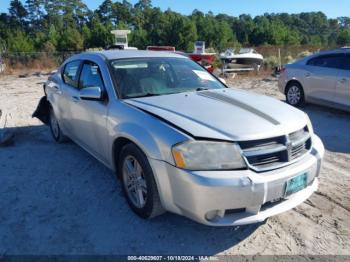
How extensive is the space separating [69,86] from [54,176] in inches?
51.3

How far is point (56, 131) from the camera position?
5.79 meters

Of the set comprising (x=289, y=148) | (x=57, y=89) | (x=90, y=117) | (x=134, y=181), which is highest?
(x=57, y=89)

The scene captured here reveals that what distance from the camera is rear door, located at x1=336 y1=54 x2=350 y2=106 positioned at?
7137 millimetres

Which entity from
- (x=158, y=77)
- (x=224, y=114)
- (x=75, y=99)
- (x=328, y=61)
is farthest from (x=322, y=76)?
(x=75, y=99)

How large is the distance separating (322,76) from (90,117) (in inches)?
226

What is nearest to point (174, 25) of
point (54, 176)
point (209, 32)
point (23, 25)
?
point (209, 32)

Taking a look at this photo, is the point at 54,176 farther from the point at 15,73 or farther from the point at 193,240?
the point at 15,73

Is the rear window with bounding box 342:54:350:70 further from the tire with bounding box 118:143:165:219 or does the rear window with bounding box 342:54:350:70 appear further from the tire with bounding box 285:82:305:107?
the tire with bounding box 118:143:165:219

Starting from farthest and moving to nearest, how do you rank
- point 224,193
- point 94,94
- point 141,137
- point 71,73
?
point 71,73
point 94,94
point 141,137
point 224,193

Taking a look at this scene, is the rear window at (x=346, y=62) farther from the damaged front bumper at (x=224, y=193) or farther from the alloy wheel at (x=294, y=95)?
the damaged front bumper at (x=224, y=193)

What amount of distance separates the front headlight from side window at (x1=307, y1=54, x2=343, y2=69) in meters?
5.95

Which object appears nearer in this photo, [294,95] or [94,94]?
[94,94]

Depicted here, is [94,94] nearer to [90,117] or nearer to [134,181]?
[90,117]

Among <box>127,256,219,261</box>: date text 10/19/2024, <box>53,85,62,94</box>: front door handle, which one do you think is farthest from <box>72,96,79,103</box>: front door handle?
<box>127,256,219,261</box>: date text 10/19/2024
